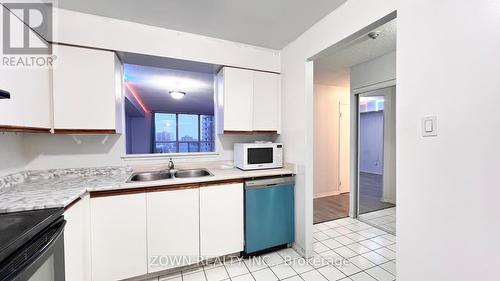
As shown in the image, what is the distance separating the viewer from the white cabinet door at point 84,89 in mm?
1690

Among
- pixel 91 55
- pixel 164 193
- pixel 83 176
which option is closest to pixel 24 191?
pixel 83 176

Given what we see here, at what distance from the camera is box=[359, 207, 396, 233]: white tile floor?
2755mm

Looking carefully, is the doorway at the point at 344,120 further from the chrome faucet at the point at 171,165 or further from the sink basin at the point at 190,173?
the chrome faucet at the point at 171,165

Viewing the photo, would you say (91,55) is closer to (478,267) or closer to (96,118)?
(96,118)

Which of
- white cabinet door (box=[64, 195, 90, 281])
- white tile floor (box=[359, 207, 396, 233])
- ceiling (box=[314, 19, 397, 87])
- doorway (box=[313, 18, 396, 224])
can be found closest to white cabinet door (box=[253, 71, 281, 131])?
doorway (box=[313, 18, 396, 224])

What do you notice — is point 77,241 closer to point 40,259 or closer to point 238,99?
point 40,259

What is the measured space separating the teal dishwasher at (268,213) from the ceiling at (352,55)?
1.57 meters

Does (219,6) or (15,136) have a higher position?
(219,6)

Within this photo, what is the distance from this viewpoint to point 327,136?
4.11 meters

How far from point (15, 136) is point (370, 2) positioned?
3022 mm

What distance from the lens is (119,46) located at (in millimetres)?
1879

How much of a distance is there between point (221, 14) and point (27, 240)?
6.44 feet

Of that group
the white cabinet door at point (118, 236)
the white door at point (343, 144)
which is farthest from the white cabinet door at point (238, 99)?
the white door at point (343, 144)

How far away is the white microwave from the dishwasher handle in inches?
8.5
